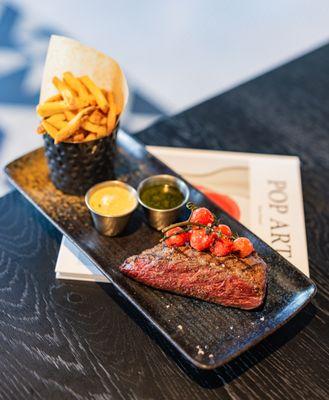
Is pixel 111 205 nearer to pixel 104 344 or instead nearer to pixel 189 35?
pixel 104 344

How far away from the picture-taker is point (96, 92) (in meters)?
2.11

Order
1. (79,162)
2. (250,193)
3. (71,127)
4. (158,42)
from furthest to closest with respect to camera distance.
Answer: (158,42), (250,193), (79,162), (71,127)

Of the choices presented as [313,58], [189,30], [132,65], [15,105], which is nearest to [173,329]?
[313,58]

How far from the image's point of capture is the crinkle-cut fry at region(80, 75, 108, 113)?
82.3 inches

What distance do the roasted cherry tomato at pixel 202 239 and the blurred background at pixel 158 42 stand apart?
235cm

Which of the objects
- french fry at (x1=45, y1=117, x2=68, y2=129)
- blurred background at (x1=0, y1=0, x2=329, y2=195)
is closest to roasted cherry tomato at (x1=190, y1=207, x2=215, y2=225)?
french fry at (x1=45, y1=117, x2=68, y2=129)

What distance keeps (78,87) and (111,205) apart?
49 centimetres

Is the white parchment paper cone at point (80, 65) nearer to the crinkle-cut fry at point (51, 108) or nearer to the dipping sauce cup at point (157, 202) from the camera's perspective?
the crinkle-cut fry at point (51, 108)

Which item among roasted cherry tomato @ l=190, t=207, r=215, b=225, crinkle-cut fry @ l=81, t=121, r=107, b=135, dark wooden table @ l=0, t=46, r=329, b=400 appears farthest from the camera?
crinkle-cut fry @ l=81, t=121, r=107, b=135

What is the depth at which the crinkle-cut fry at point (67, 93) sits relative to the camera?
205 centimetres

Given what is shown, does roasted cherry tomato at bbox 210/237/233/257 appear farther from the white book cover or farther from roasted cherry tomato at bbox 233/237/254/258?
the white book cover

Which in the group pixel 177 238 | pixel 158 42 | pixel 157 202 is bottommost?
pixel 158 42

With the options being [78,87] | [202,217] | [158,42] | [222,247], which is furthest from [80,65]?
[158,42]

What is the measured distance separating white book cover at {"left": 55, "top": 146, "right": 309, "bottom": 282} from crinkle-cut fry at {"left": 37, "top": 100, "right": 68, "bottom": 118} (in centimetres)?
51
